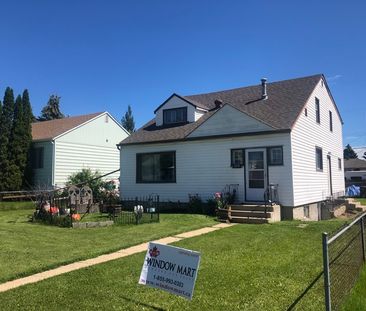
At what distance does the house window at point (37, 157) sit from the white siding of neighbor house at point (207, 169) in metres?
8.41

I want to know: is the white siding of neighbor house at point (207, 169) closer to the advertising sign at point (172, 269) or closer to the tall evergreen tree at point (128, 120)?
the advertising sign at point (172, 269)

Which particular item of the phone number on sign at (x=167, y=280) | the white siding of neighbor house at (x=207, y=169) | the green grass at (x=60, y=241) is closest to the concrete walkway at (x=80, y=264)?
the green grass at (x=60, y=241)

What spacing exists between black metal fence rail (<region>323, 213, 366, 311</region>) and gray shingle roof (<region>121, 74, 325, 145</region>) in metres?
8.35

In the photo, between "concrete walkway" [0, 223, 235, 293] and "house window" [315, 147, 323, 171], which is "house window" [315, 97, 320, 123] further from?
"concrete walkway" [0, 223, 235, 293]

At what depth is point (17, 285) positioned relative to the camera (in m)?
6.43

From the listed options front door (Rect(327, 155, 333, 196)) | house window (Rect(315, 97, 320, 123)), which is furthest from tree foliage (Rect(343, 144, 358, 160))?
house window (Rect(315, 97, 320, 123))

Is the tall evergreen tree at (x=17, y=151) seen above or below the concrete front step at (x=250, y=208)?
above

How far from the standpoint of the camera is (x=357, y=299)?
5.75m

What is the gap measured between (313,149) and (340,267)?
13.2m

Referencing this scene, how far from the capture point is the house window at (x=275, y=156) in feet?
53.0

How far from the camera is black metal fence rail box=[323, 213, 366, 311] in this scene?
4.34m

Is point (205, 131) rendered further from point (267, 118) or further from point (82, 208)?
point (82, 208)

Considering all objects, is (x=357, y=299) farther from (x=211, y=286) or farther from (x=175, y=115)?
(x=175, y=115)

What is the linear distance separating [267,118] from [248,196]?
3.49m
